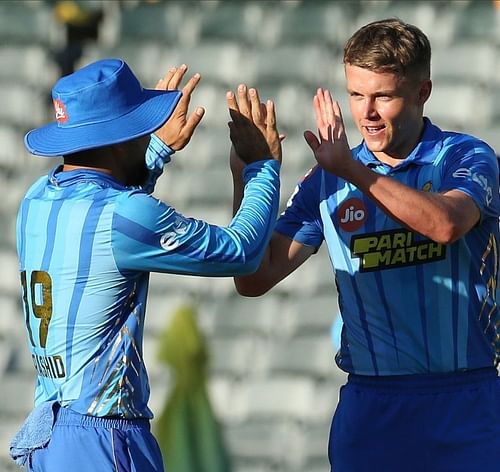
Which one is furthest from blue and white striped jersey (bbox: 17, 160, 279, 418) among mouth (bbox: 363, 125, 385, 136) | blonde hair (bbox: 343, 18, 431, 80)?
blonde hair (bbox: 343, 18, 431, 80)

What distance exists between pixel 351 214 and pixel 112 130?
80 cm

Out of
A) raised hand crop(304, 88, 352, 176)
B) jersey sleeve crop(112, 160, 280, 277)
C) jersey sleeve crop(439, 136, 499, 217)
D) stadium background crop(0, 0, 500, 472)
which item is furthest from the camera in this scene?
stadium background crop(0, 0, 500, 472)

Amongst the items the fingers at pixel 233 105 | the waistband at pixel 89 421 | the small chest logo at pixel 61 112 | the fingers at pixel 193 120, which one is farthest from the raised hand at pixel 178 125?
the waistband at pixel 89 421

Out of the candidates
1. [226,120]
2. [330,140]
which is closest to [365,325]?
[330,140]

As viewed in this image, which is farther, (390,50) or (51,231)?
(390,50)

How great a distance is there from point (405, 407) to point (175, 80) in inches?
46.2

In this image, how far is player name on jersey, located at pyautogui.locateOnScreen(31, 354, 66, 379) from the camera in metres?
3.54

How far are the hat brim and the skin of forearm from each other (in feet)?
1.70

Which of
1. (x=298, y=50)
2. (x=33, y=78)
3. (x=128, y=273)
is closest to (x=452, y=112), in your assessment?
(x=298, y=50)

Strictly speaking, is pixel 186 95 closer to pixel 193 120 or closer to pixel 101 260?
pixel 193 120

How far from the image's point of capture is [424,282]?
379 cm

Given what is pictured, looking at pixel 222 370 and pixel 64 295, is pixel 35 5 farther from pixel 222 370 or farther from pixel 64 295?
pixel 64 295

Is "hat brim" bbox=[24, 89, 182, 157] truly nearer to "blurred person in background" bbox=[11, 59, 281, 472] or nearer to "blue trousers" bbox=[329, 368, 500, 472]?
"blurred person in background" bbox=[11, 59, 281, 472]

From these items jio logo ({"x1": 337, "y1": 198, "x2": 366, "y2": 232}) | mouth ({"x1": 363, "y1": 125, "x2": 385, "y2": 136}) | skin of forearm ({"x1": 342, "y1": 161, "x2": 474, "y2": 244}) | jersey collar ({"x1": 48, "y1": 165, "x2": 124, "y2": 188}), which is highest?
mouth ({"x1": 363, "y1": 125, "x2": 385, "y2": 136})
